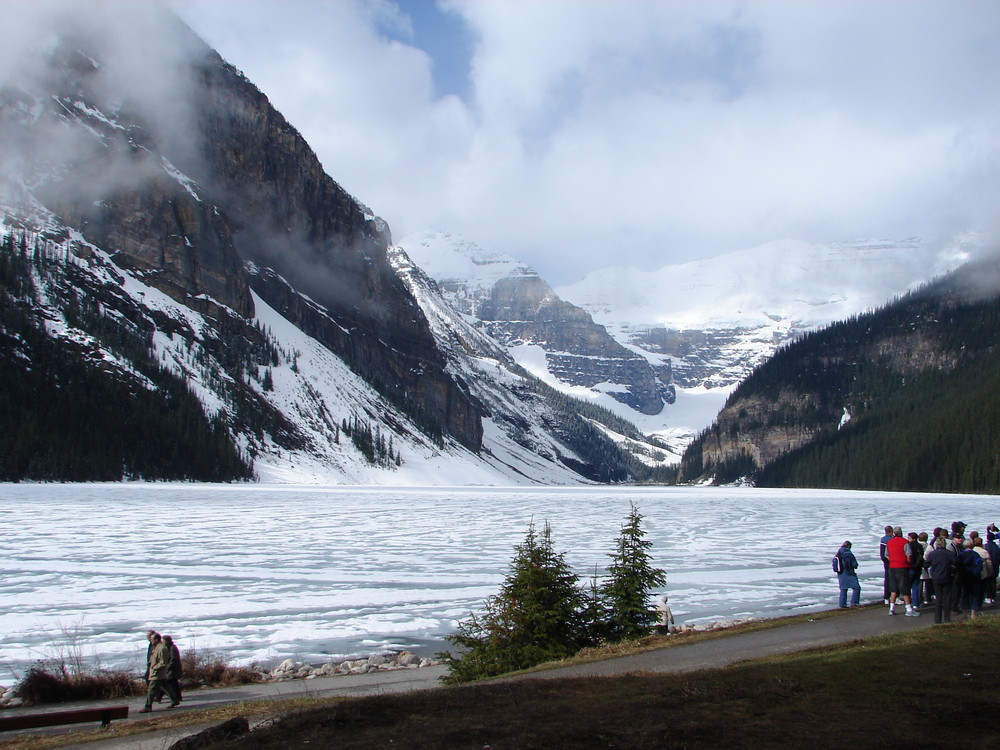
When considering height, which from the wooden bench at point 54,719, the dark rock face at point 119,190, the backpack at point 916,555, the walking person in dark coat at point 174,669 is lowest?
the wooden bench at point 54,719

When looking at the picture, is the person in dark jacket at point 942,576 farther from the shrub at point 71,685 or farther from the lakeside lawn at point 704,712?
the shrub at point 71,685

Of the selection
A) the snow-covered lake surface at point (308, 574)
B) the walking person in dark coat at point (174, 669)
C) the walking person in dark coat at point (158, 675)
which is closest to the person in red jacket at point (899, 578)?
the snow-covered lake surface at point (308, 574)

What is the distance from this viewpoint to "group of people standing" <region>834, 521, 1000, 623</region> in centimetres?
1709

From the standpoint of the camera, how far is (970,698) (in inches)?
342

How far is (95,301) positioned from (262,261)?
6095cm

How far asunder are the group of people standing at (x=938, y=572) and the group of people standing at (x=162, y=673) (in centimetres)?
1463

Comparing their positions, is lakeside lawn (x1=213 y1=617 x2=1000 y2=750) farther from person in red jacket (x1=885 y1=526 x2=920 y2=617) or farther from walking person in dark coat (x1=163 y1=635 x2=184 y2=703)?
person in red jacket (x1=885 y1=526 x2=920 y2=617)

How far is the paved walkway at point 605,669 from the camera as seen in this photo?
1245cm

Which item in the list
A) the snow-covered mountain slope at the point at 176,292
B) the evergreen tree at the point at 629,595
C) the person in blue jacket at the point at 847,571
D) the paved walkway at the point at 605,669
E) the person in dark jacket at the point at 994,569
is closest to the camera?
the paved walkway at the point at 605,669

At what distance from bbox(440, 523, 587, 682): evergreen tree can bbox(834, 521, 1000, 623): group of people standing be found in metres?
7.61

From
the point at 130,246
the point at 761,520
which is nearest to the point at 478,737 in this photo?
the point at 761,520

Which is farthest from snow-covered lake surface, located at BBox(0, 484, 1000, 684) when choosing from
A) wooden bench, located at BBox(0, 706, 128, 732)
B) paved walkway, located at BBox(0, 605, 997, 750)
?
wooden bench, located at BBox(0, 706, 128, 732)

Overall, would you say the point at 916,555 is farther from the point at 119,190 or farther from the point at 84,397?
the point at 119,190

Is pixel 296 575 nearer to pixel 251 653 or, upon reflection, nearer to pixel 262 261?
pixel 251 653
